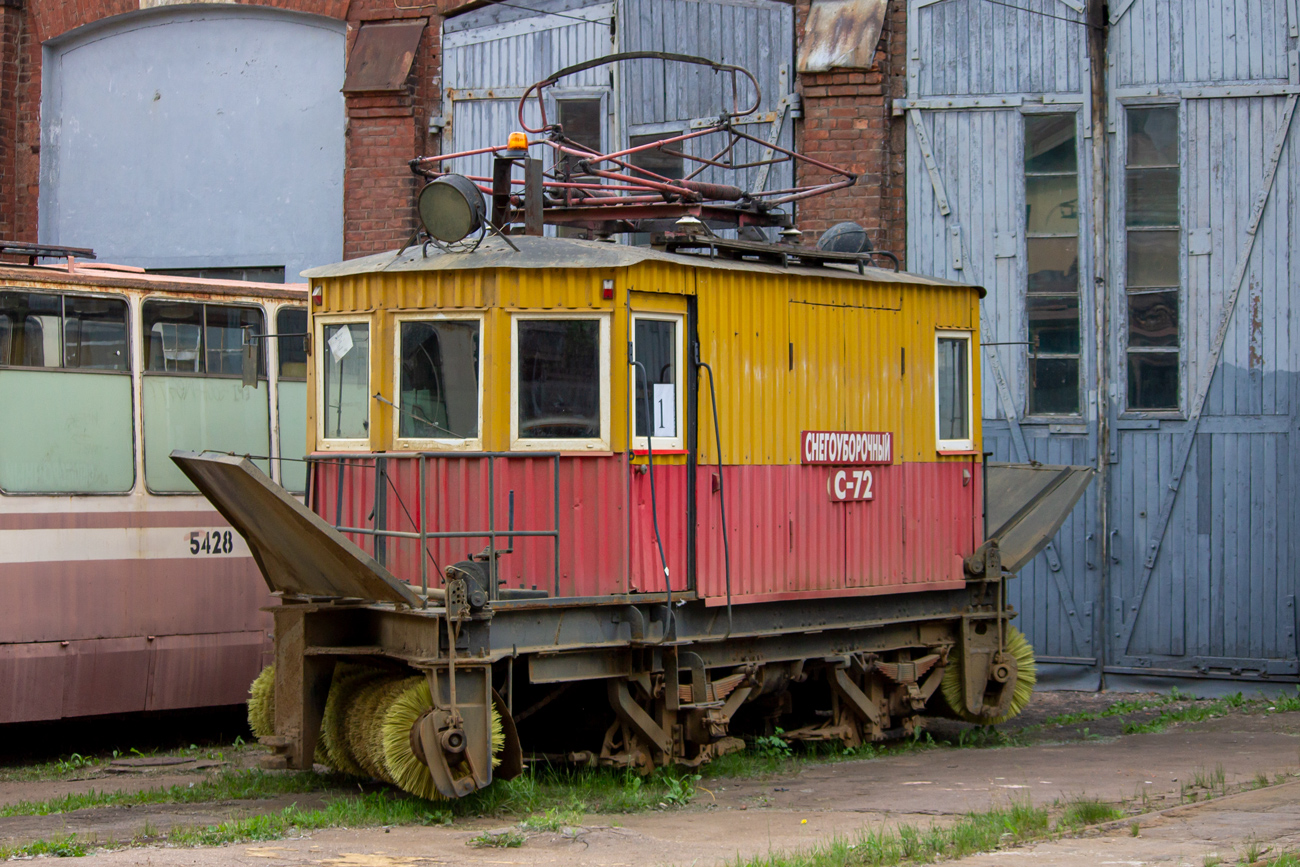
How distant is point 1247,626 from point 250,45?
12027 millimetres

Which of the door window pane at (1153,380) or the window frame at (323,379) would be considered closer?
the window frame at (323,379)

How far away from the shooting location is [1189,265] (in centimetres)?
1405

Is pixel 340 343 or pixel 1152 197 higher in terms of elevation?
pixel 1152 197

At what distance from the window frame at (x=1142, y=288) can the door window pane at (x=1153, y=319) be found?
4cm

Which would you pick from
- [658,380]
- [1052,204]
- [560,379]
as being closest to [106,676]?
[560,379]

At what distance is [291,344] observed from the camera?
1250cm

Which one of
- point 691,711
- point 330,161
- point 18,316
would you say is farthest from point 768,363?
point 330,161

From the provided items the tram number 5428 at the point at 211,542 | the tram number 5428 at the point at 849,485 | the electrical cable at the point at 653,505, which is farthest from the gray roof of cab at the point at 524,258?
the tram number 5428 at the point at 211,542

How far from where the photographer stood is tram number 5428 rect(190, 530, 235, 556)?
37.9 feet

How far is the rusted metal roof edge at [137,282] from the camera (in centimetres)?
1083

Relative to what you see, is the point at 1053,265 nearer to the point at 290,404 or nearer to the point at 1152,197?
the point at 1152,197

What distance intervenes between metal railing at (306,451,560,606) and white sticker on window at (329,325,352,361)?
65 cm

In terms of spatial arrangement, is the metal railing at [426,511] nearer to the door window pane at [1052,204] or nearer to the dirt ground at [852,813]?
the dirt ground at [852,813]

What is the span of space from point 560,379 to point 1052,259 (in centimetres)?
692
